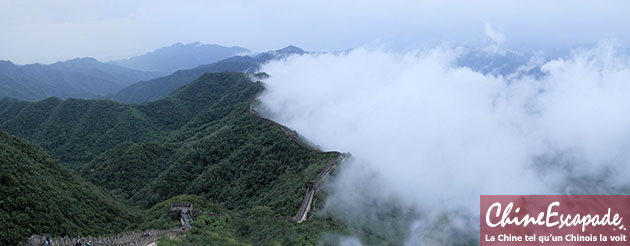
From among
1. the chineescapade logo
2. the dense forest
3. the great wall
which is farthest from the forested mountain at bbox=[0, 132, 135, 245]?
the chineescapade logo

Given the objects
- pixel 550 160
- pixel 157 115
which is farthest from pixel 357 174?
pixel 157 115

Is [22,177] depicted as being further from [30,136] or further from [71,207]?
[30,136]

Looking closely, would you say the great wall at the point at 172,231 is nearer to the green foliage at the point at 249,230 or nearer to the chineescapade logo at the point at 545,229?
the green foliage at the point at 249,230

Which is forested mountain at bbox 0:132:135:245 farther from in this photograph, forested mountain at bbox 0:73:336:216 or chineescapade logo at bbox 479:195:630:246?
chineescapade logo at bbox 479:195:630:246

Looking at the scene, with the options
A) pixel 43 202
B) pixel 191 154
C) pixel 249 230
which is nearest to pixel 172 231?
pixel 249 230

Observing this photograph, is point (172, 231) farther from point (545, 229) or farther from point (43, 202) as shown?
point (545, 229)

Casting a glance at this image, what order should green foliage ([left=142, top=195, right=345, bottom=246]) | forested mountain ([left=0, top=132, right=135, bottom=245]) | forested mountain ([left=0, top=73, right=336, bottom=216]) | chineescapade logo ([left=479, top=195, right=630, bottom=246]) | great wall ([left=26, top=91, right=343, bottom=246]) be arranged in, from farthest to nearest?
1. forested mountain ([left=0, top=73, right=336, bottom=216])
2. forested mountain ([left=0, top=132, right=135, bottom=245])
3. chineescapade logo ([left=479, top=195, right=630, bottom=246])
4. green foliage ([left=142, top=195, right=345, bottom=246])
5. great wall ([left=26, top=91, right=343, bottom=246])
